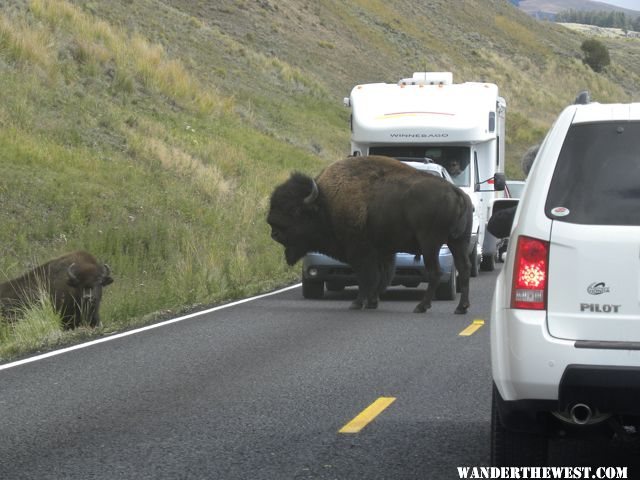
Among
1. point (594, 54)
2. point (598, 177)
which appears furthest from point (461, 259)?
point (594, 54)

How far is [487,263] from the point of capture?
2372 centimetres

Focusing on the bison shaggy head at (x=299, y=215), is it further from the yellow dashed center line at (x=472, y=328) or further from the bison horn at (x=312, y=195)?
the yellow dashed center line at (x=472, y=328)

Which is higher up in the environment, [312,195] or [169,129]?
[312,195]

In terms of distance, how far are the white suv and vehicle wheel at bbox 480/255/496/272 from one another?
668 inches

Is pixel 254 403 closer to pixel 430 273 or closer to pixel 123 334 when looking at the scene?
pixel 123 334

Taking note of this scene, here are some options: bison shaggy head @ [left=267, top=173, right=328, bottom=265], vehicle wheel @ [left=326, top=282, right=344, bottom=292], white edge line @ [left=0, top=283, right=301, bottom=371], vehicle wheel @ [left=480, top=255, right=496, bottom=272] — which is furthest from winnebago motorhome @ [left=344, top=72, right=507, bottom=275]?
bison shaggy head @ [left=267, top=173, right=328, bottom=265]

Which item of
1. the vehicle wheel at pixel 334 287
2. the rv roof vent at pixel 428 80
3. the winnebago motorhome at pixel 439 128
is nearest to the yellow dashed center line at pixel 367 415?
the vehicle wheel at pixel 334 287

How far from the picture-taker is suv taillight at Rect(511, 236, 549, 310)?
20.7ft

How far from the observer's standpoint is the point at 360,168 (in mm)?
16734

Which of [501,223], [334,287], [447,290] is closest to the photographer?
[501,223]

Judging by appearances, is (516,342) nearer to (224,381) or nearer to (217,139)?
(224,381)

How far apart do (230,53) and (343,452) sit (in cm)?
4421

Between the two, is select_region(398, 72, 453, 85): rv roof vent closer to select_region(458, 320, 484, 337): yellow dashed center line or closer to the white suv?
select_region(458, 320, 484, 337): yellow dashed center line

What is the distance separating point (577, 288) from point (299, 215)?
10.8 m
